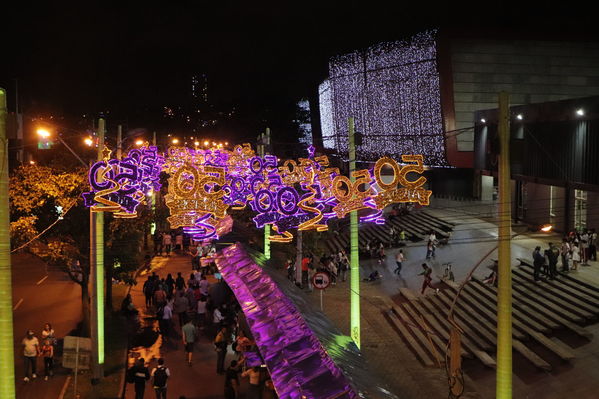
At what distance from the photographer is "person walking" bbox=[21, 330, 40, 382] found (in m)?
15.9

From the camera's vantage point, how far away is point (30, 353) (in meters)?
16.0

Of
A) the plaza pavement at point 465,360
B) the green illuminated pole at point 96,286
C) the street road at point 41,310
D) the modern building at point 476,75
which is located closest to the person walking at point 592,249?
the plaza pavement at point 465,360

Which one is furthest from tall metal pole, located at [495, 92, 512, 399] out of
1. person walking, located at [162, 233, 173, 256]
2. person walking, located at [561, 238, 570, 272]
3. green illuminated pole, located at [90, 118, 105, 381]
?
person walking, located at [162, 233, 173, 256]

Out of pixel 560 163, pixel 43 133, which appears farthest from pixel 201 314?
pixel 560 163

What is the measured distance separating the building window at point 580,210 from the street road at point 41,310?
23541 mm

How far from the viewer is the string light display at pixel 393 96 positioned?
42281 millimetres

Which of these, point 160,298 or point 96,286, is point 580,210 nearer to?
point 160,298

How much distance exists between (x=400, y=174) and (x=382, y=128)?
3817cm

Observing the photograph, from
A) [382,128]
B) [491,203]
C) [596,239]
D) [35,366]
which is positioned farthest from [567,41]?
[35,366]

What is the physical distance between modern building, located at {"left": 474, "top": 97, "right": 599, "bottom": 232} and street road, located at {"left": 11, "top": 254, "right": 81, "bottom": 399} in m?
16.9

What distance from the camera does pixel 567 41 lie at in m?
40.9

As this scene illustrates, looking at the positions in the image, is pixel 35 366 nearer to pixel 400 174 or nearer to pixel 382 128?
pixel 400 174

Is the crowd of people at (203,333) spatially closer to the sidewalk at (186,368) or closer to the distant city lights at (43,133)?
the sidewalk at (186,368)

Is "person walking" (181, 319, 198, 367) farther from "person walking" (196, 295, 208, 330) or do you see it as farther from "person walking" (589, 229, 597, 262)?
"person walking" (589, 229, 597, 262)
